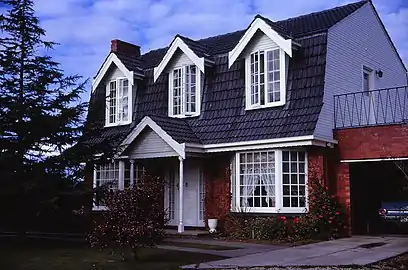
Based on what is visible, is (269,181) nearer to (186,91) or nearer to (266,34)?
(266,34)

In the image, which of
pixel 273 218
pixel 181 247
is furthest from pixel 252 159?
pixel 181 247

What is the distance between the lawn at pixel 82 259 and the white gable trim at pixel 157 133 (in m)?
4.54

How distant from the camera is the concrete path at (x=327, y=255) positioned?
1109 cm

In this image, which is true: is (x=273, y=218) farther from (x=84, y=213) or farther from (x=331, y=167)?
(x=84, y=213)

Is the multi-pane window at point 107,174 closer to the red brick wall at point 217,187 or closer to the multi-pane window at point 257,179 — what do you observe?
the red brick wall at point 217,187

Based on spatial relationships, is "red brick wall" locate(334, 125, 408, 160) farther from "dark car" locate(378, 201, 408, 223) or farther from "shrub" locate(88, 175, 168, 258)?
"shrub" locate(88, 175, 168, 258)

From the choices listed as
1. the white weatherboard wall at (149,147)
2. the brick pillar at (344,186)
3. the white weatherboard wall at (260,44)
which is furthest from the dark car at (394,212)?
the white weatherboard wall at (149,147)

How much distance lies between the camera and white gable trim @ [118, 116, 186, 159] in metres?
17.9

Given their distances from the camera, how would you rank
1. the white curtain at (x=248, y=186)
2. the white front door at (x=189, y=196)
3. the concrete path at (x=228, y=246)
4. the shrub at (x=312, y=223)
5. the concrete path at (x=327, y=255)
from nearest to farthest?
the concrete path at (x=327, y=255)
the concrete path at (x=228, y=246)
the shrub at (x=312, y=223)
the white curtain at (x=248, y=186)
the white front door at (x=189, y=196)

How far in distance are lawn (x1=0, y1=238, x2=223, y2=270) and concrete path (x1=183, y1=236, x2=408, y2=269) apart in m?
0.87

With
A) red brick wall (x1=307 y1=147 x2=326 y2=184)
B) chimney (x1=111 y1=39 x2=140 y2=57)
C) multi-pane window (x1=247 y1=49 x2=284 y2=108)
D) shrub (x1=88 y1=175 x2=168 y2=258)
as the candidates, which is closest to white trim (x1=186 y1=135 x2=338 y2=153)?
red brick wall (x1=307 y1=147 x2=326 y2=184)

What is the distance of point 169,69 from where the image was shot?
21.0 metres

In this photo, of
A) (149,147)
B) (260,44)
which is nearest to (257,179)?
(149,147)

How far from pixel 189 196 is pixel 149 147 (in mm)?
2516
